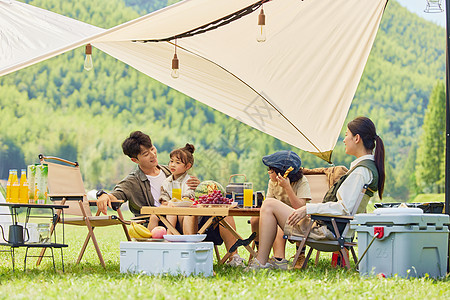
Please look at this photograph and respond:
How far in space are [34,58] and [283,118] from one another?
112 inches

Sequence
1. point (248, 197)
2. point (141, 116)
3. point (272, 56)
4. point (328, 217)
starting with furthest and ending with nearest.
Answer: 1. point (141, 116)
2. point (272, 56)
3. point (248, 197)
4. point (328, 217)

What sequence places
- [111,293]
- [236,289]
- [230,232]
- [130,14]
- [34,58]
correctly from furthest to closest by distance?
[130,14] → [230,232] → [34,58] → [236,289] → [111,293]

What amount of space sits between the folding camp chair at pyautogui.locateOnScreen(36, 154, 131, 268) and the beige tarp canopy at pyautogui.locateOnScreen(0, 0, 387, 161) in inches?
42.1

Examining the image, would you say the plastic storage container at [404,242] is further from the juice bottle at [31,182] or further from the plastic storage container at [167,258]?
the juice bottle at [31,182]

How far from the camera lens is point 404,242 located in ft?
10.8

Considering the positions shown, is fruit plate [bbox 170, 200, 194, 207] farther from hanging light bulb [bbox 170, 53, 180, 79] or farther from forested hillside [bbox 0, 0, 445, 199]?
forested hillside [bbox 0, 0, 445, 199]

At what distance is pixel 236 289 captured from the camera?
2.87 m

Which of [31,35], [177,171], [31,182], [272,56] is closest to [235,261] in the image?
[177,171]

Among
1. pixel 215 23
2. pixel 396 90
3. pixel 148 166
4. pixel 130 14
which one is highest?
pixel 130 14

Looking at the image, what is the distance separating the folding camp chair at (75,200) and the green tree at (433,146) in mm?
31974

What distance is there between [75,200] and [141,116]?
36118 millimetres

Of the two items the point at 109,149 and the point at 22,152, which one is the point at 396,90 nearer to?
the point at 109,149

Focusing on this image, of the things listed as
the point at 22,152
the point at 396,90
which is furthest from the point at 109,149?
the point at 396,90

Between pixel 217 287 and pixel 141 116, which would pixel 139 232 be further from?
pixel 141 116
